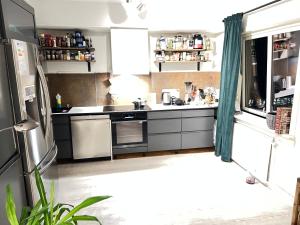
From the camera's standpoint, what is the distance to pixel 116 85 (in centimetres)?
410

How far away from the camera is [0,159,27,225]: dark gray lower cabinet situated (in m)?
1.57

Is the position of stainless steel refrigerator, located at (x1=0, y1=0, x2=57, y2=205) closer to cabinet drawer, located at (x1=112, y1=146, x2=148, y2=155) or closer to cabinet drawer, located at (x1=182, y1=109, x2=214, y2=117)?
cabinet drawer, located at (x1=112, y1=146, x2=148, y2=155)

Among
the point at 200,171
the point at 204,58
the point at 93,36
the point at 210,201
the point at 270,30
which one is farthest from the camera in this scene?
the point at 204,58

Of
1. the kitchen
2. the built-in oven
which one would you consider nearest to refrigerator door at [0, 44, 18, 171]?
the kitchen

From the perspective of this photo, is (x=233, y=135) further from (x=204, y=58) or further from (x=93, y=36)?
(x=93, y=36)

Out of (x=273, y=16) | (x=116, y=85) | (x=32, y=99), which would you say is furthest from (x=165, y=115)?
(x=32, y=99)

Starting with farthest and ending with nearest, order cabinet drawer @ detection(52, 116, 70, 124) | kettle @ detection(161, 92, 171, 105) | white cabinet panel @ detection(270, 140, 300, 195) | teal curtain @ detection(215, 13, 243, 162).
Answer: kettle @ detection(161, 92, 171, 105), cabinet drawer @ detection(52, 116, 70, 124), teal curtain @ detection(215, 13, 243, 162), white cabinet panel @ detection(270, 140, 300, 195)

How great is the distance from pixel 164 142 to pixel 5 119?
2.58 metres

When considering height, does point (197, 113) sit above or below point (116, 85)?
below

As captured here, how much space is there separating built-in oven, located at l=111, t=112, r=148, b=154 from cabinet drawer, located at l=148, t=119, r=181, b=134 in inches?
4.2

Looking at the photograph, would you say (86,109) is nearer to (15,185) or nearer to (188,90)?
(188,90)

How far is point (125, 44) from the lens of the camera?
3658 millimetres

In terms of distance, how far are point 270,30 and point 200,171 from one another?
2112 mm

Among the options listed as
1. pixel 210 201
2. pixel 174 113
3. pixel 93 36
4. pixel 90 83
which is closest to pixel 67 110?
pixel 90 83
